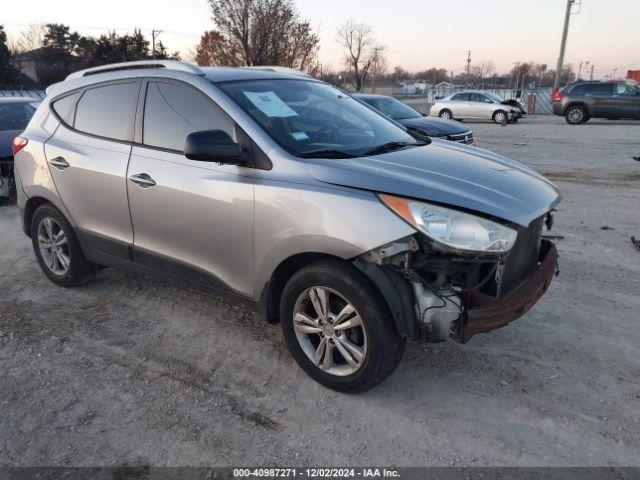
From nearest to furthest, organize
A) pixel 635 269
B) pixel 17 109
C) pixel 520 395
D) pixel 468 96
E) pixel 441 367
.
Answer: pixel 520 395 < pixel 441 367 < pixel 635 269 < pixel 17 109 < pixel 468 96

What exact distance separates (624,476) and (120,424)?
2.56m

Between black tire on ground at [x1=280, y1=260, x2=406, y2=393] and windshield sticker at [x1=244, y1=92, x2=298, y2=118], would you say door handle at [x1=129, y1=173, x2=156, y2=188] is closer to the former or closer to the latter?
windshield sticker at [x1=244, y1=92, x2=298, y2=118]

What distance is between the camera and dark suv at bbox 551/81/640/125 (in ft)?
68.1

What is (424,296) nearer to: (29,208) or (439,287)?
(439,287)

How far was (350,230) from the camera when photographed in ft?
8.66

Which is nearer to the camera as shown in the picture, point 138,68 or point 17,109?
point 138,68

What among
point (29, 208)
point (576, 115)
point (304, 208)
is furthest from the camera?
point (576, 115)

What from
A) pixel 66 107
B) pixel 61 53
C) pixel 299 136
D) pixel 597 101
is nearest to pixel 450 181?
pixel 299 136

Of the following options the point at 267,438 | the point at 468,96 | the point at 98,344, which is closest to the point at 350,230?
the point at 267,438

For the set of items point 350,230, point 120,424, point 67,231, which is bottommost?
point 120,424

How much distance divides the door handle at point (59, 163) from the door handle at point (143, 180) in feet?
2.95

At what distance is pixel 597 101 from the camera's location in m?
21.2

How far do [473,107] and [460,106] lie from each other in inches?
23.7

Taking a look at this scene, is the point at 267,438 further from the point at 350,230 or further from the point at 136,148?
the point at 136,148
